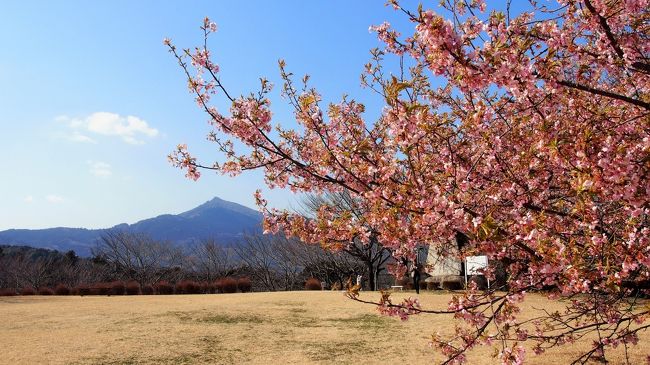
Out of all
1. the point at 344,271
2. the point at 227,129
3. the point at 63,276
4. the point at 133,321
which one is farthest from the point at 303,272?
the point at 227,129

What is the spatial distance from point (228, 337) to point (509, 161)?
20.5 ft

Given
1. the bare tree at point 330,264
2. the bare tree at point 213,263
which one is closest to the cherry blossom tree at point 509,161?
the bare tree at point 330,264

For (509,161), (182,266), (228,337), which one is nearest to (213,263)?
(182,266)

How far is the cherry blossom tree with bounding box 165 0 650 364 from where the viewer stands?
97.4 inches

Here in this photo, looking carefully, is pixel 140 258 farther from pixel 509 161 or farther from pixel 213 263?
pixel 509 161

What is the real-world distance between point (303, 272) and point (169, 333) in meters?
29.6

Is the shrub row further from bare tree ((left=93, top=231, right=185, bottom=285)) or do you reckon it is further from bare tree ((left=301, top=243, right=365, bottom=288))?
bare tree ((left=93, top=231, right=185, bottom=285))

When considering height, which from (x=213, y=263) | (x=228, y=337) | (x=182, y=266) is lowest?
(x=228, y=337)

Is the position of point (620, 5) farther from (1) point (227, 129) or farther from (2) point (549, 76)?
(1) point (227, 129)

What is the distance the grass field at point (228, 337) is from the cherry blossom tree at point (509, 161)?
291 cm

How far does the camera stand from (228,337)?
8398 millimetres

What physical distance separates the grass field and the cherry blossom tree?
291 centimetres

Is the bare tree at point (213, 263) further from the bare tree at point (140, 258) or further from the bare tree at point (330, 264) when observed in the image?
the bare tree at point (330, 264)

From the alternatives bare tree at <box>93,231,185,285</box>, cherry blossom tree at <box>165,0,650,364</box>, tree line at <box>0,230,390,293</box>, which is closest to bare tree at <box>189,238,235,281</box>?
tree line at <box>0,230,390,293</box>
